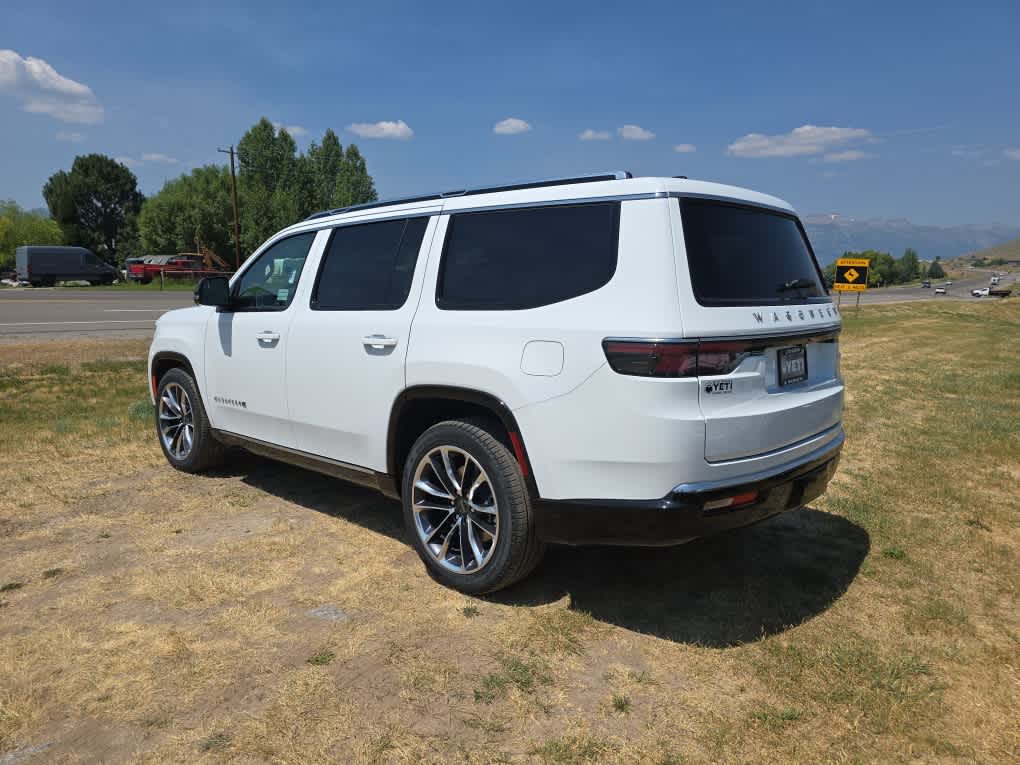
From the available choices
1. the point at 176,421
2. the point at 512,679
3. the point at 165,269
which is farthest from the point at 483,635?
the point at 165,269

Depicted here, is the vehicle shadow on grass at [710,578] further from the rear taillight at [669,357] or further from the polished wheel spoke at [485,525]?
the rear taillight at [669,357]

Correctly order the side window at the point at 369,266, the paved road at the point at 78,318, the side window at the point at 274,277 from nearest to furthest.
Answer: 1. the side window at the point at 369,266
2. the side window at the point at 274,277
3. the paved road at the point at 78,318

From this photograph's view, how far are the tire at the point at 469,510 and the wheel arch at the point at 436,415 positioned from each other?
77mm

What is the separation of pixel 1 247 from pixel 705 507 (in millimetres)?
89861

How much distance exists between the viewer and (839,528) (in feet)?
14.7

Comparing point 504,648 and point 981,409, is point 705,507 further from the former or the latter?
point 981,409

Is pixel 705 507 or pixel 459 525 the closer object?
pixel 705 507

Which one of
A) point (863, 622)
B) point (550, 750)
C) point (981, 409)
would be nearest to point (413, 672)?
point (550, 750)

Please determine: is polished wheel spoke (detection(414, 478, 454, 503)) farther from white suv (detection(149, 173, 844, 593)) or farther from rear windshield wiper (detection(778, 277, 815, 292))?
rear windshield wiper (detection(778, 277, 815, 292))

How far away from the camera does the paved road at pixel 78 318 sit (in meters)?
15.1

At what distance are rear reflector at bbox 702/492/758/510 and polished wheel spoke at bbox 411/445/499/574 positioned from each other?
3.23ft

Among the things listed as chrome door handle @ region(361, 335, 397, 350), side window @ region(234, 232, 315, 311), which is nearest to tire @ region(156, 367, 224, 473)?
side window @ region(234, 232, 315, 311)

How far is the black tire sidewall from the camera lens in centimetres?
320

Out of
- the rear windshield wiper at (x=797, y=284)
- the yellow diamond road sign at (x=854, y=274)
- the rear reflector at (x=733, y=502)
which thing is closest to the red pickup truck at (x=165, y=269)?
the yellow diamond road sign at (x=854, y=274)
